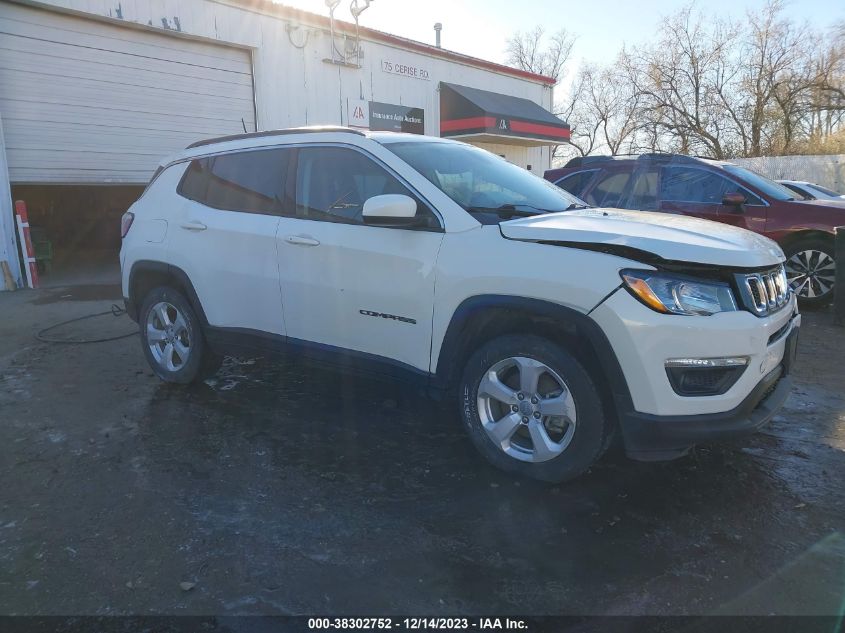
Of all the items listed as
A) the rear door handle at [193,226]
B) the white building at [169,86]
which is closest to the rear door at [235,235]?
the rear door handle at [193,226]

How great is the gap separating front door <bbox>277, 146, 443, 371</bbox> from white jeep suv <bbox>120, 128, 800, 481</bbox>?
0.01 metres

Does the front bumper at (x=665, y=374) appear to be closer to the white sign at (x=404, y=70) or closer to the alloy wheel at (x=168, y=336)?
the alloy wheel at (x=168, y=336)

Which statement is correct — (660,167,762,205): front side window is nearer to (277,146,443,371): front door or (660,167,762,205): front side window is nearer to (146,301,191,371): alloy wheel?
(277,146,443,371): front door

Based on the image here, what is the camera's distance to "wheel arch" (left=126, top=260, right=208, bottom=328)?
A: 15.1 feet

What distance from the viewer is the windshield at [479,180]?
3.62m

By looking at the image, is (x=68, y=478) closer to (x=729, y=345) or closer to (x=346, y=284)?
(x=346, y=284)

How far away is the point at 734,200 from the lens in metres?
7.09

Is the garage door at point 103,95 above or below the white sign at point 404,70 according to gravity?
below

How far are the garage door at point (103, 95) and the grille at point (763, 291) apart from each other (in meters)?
11.1

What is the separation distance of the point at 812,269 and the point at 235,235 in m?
6.62

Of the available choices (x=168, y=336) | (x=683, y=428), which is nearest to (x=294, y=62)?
(x=168, y=336)

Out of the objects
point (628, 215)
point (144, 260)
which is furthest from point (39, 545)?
point (628, 215)

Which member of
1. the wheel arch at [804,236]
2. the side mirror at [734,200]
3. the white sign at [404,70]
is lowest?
the wheel arch at [804,236]

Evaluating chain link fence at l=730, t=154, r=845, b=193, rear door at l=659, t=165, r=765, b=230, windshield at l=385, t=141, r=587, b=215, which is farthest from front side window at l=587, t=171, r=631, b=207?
chain link fence at l=730, t=154, r=845, b=193
